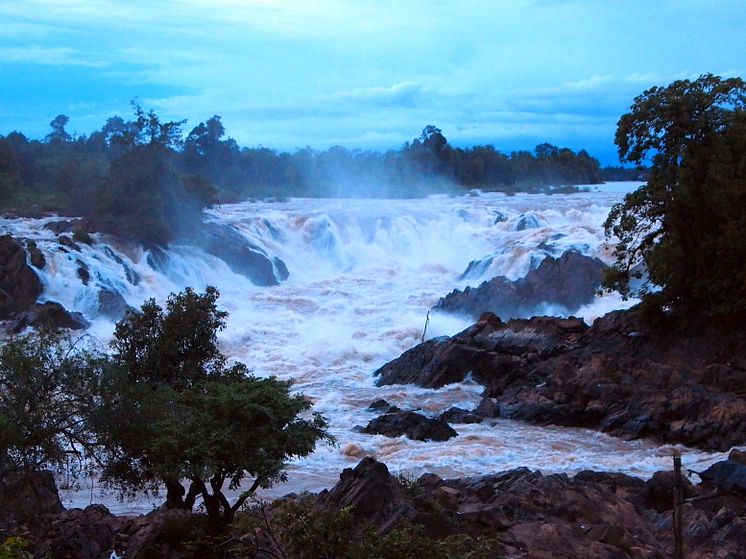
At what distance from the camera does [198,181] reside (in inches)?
1757

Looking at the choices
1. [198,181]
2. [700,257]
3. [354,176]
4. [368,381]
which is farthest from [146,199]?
[354,176]

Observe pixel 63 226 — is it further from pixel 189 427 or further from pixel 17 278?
pixel 189 427

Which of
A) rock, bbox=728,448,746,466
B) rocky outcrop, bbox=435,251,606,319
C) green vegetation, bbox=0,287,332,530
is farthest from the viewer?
rocky outcrop, bbox=435,251,606,319

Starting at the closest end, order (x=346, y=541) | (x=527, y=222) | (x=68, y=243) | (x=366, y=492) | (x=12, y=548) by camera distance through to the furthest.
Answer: (x=12, y=548) → (x=346, y=541) → (x=366, y=492) → (x=68, y=243) → (x=527, y=222)

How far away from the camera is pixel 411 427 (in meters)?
19.2

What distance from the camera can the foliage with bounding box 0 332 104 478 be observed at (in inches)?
385

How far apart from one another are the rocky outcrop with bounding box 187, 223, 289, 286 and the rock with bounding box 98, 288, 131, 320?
27.1ft

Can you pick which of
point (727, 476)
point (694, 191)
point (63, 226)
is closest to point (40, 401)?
point (727, 476)

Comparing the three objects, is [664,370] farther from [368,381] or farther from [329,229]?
[329,229]

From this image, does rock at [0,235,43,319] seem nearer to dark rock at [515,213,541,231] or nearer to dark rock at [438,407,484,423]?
dark rock at [438,407,484,423]

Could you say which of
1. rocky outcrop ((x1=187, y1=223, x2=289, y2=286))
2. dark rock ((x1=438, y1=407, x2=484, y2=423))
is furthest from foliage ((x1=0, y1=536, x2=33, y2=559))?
rocky outcrop ((x1=187, y1=223, x2=289, y2=286))

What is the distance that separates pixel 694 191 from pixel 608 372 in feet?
15.1

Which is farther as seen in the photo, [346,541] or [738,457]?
[738,457]

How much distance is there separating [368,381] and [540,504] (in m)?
12.8
